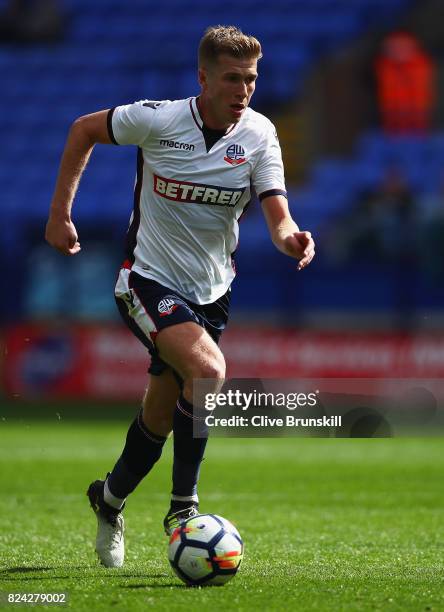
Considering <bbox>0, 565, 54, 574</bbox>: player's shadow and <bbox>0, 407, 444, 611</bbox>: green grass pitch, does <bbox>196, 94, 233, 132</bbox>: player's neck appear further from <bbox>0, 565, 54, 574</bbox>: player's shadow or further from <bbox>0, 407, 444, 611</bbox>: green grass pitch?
<bbox>0, 565, 54, 574</bbox>: player's shadow

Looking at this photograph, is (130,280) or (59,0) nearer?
(130,280)

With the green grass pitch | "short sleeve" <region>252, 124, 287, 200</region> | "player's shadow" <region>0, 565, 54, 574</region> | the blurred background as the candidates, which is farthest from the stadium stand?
"player's shadow" <region>0, 565, 54, 574</region>

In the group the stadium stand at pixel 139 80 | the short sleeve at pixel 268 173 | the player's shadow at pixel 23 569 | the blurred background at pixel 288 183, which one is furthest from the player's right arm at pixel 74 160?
the stadium stand at pixel 139 80

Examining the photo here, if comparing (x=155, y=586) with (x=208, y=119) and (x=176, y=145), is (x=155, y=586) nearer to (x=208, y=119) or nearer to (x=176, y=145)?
(x=176, y=145)

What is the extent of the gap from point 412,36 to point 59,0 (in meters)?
6.21

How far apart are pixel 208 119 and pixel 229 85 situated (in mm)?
246

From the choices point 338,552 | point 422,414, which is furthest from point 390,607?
point 422,414

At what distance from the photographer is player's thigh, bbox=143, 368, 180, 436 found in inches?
194

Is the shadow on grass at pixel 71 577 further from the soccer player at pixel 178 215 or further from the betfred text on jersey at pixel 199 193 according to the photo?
the betfred text on jersey at pixel 199 193

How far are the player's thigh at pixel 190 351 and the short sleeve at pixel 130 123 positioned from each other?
84cm

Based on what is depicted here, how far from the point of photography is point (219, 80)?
4.74m

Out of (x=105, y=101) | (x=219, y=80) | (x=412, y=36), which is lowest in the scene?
(x=105, y=101)

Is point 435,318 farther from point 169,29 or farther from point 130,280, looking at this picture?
point 130,280

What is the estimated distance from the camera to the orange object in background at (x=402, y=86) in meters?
17.4
